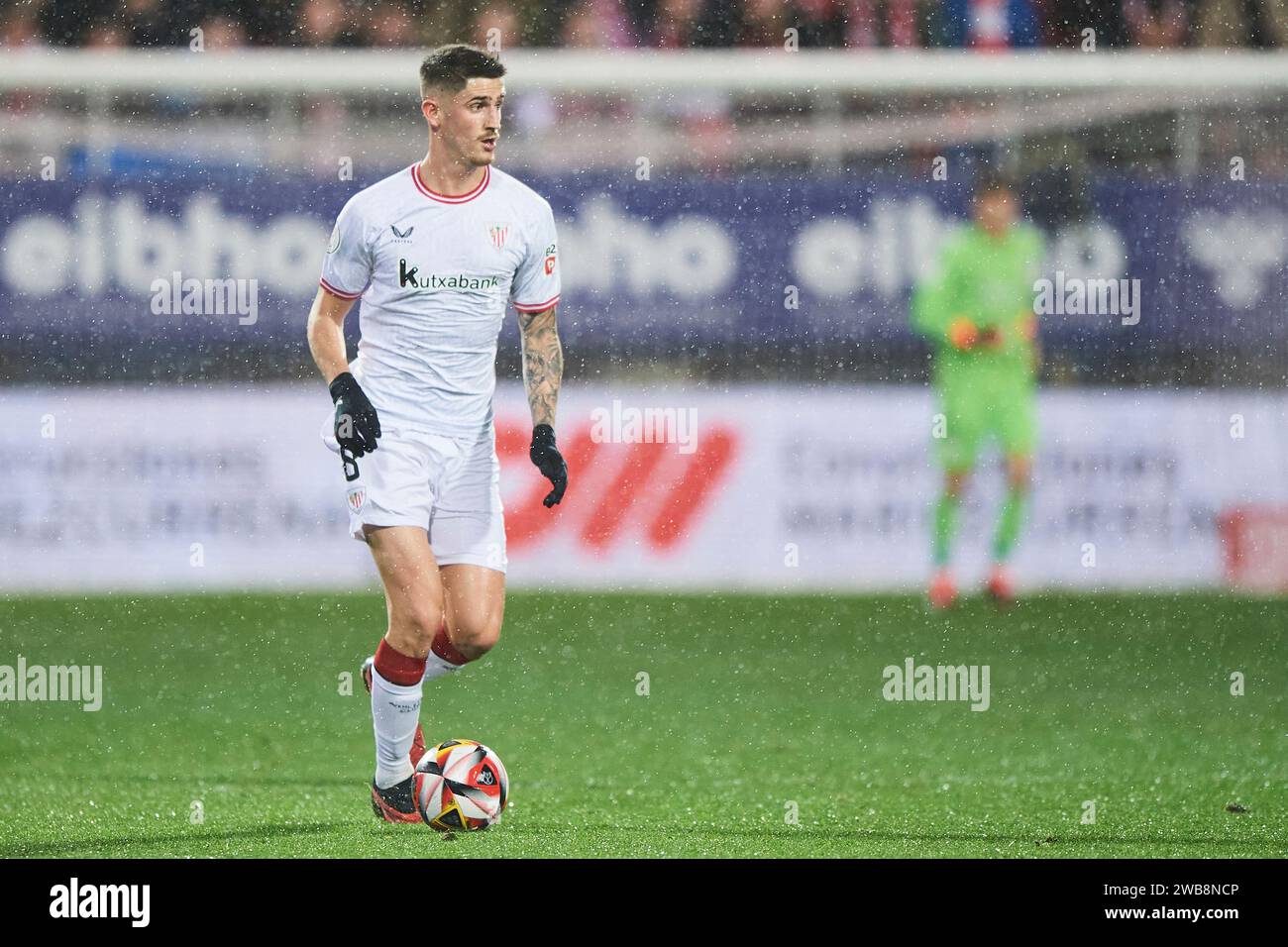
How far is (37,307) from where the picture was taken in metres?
10.2

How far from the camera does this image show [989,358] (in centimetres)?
987

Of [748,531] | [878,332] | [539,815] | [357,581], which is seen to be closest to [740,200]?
[878,332]

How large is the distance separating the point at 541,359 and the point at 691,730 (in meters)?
1.86

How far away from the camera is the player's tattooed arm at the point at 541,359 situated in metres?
5.45

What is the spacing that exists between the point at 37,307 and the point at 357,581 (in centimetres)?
220

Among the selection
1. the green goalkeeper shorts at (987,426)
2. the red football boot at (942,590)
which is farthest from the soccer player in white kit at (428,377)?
the green goalkeeper shorts at (987,426)

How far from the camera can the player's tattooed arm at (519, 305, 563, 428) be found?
17.9 ft

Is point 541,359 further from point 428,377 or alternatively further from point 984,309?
point 984,309

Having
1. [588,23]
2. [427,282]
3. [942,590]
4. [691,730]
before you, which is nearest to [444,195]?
[427,282]

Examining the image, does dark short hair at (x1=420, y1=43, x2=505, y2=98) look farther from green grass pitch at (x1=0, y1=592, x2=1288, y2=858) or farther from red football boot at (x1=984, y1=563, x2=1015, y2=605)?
red football boot at (x1=984, y1=563, x2=1015, y2=605)

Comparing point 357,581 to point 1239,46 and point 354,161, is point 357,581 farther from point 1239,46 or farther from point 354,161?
point 1239,46

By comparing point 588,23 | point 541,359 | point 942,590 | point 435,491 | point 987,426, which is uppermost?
point 588,23

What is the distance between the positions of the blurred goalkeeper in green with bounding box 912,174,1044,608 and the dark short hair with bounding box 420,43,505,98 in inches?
192

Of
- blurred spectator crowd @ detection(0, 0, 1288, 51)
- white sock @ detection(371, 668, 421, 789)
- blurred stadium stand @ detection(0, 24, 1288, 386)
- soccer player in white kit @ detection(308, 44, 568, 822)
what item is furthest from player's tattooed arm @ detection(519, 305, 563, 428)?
blurred spectator crowd @ detection(0, 0, 1288, 51)
